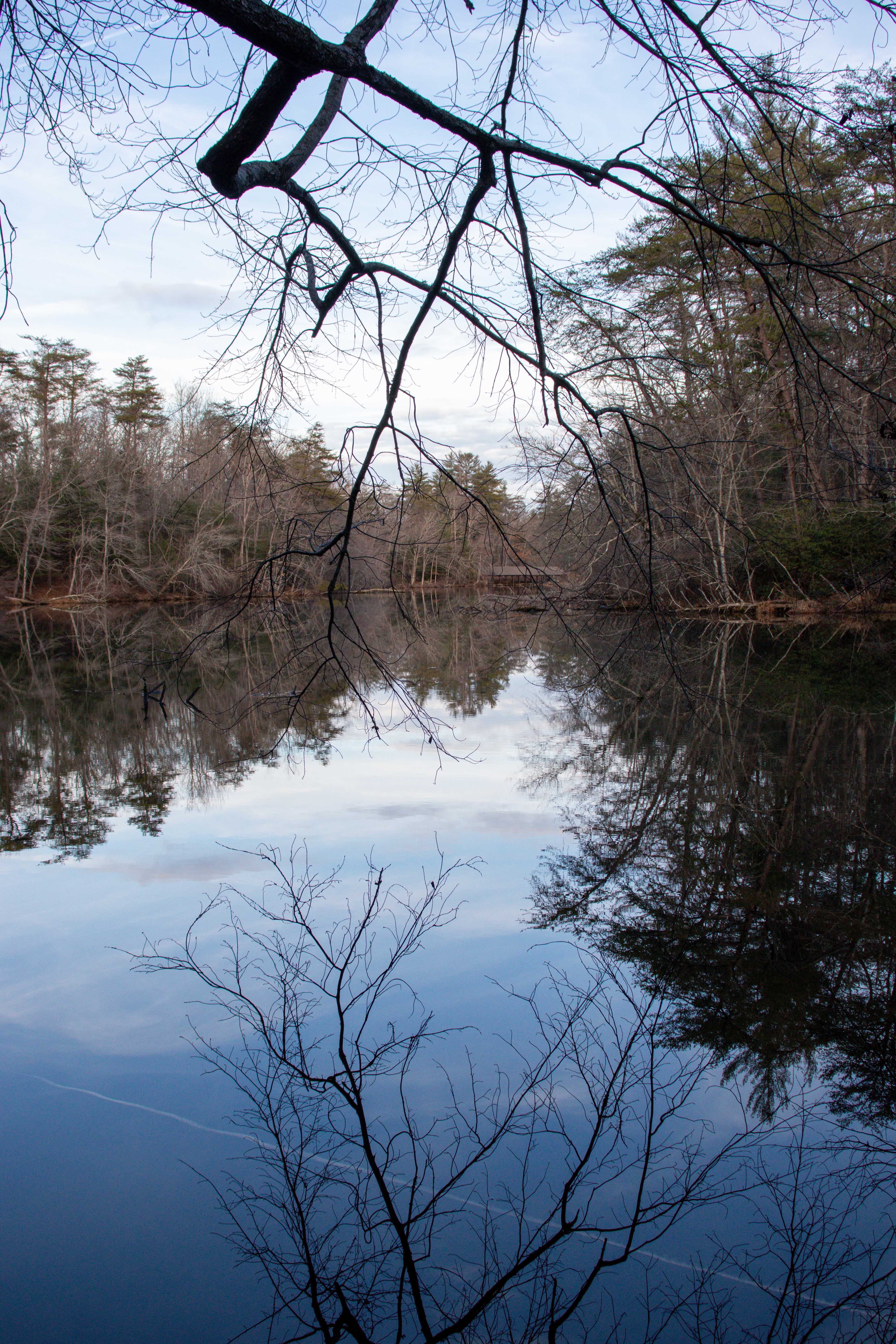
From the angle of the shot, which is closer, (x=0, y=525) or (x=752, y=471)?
(x=752, y=471)

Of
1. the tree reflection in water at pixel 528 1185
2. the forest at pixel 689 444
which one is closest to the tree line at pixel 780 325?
the forest at pixel 689 444

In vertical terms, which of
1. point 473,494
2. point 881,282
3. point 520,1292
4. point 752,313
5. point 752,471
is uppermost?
point 752,313

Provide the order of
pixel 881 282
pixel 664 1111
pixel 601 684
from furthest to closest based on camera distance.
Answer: pixel 601 684
pixel 881 282
pixel 664 1111

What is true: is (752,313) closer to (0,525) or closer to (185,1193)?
(185,1193)

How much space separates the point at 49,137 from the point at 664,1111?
378cm

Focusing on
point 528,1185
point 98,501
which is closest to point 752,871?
point 528,1185

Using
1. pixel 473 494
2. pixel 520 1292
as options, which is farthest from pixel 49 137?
pixel 520 1292

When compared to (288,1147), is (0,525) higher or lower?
higher

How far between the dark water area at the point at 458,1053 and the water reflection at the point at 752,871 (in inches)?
1.0

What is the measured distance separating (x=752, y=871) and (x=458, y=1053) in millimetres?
2574

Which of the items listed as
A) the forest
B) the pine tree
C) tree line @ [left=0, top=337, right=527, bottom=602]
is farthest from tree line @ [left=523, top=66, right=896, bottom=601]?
the pine tree

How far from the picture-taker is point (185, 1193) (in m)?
2.83

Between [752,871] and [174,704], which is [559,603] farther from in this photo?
[752,871]

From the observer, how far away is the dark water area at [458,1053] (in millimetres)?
2434
